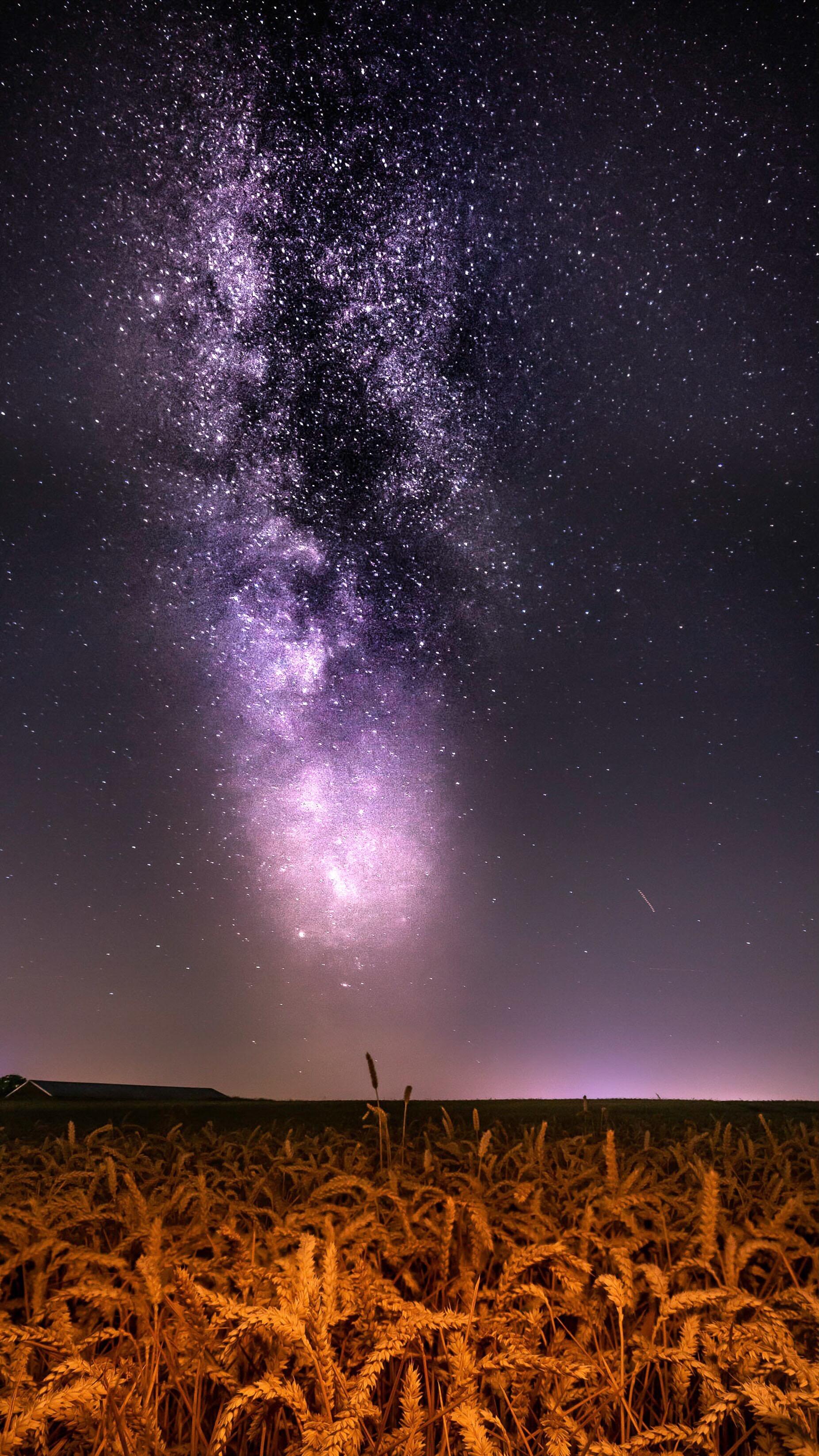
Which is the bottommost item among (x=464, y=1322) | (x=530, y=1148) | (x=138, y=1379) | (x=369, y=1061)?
(x=138, y=1379)

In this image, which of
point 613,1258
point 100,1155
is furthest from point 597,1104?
point 613,1258

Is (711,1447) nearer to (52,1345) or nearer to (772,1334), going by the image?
(772,1334)

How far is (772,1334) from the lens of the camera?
6.16ft

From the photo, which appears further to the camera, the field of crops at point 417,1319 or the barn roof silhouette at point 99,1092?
the barn roof silhouette at point 99,1092

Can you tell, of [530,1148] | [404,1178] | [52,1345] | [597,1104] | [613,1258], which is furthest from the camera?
[597,1104]

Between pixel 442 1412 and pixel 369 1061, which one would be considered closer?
pixel 442 1412

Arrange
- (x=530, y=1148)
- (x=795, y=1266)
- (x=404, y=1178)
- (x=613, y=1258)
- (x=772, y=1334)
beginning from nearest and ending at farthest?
(x=772, y=1334) → (x=613, y=1258) → (x=795, y=1266) → (x=404, y=1178) → (x=530, y=1148)

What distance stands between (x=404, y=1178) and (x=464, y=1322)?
1.84 metres

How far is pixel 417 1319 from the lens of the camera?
1.88 meters

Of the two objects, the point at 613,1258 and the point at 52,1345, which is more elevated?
the point at 613,1258

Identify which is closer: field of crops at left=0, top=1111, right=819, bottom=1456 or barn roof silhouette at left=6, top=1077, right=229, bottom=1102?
field of crops at left=0, top=1111, right=819, bottom=1456

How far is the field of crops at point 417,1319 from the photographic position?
1741 millimetres

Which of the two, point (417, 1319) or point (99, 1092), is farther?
point (99, 1092)

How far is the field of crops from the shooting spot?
174cm
